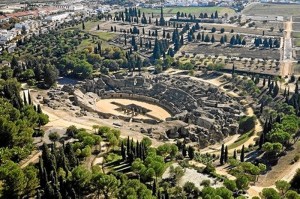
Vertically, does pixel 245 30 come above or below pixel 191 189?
above

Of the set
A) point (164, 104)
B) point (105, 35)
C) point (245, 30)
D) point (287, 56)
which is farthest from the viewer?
point (245, 30)

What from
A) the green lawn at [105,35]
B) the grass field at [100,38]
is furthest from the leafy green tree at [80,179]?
the green lawn at [105,35]

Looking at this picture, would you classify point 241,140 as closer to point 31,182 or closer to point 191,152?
point 191,152

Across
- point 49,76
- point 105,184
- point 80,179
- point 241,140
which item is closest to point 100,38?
point 49,76

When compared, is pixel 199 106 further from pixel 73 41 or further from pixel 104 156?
pixel 73 41

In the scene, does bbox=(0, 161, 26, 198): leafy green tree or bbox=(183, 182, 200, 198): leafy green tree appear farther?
bbox=(183, 182, 200, 198): leafy green tree

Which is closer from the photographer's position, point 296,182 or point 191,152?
point 296,182

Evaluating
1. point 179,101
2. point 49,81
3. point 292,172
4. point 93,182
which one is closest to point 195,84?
point 179,101

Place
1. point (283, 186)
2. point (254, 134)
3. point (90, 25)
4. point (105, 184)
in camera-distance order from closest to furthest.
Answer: point (105, 184)
point (283, 186)
point (254, 134)
point (90, 25)

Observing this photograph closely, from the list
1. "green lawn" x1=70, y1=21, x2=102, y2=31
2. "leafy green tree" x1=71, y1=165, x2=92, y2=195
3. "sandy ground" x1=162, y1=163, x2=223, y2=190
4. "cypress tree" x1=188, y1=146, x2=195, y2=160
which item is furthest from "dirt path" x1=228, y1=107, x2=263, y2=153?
"green lawn" x1=70, y1=21, x2=102, y2=31

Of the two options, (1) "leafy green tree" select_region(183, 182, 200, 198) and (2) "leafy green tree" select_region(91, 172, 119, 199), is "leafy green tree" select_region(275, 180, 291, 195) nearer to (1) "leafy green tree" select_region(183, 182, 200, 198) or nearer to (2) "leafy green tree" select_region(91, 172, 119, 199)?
(1) "leafy green tree" select_region(183, 182, 200, 198)

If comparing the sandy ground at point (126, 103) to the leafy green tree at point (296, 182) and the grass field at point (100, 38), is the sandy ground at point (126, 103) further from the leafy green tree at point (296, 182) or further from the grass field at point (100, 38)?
the grass field at point (100, 38)
